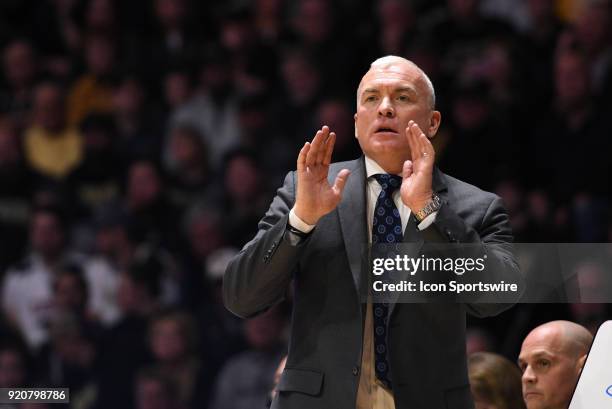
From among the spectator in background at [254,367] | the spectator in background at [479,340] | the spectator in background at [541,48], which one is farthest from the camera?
the spectator in background at [541,48]

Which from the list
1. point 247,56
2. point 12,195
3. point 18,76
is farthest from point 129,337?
point 18,76

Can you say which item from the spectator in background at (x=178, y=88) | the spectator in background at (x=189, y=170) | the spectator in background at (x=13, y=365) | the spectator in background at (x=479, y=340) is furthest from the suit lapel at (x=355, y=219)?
the spectator in background at (x=178, y=88)

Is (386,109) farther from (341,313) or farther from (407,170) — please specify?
(341,313)

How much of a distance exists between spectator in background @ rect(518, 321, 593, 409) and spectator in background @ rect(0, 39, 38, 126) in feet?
15.6

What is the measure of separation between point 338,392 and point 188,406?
3098 mm

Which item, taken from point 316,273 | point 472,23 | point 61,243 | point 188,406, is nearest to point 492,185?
point 472,23

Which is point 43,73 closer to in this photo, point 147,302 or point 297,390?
point 147,302

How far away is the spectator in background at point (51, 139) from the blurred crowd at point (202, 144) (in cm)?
1

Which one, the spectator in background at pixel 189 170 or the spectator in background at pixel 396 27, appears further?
the spectator in background at pixel 189 170

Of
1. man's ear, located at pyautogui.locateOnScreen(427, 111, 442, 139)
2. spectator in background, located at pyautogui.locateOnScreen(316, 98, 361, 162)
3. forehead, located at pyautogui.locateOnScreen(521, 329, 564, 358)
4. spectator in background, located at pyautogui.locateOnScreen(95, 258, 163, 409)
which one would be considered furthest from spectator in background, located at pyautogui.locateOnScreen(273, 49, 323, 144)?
man's ear, located at pyautogui.locateOnScreen(427, 111, 442, 139)

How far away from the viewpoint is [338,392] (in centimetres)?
234

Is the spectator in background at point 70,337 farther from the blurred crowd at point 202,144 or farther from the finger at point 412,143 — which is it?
the finger at point 412,143

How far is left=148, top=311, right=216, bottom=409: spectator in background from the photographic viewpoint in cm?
549

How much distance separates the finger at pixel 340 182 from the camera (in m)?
2.35
